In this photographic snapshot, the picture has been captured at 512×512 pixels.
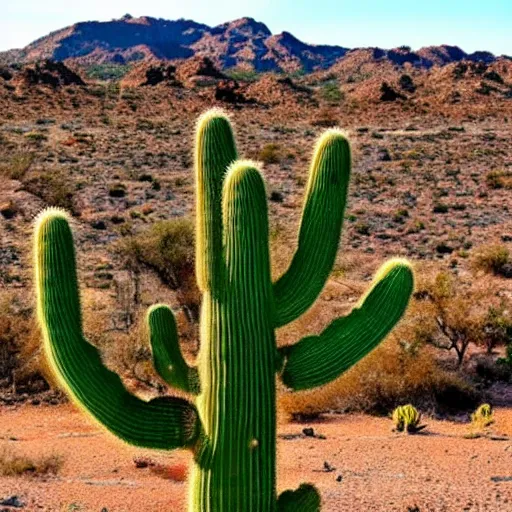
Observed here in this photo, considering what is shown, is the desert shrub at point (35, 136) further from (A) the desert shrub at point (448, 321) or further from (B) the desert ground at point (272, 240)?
(A) the desert shrub at point (448, 321)

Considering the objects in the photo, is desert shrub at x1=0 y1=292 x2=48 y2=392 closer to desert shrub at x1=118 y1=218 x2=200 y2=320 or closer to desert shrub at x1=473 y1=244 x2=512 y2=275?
desert shrub at x1=118 y1=218 x2=200 y2=320

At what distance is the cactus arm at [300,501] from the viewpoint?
16.1ft

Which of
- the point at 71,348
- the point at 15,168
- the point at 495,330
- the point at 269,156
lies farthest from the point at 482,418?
the point at 269,156

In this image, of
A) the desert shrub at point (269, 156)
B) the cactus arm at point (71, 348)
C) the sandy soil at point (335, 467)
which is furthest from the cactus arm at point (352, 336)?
the desert shrub at point (269, 156)

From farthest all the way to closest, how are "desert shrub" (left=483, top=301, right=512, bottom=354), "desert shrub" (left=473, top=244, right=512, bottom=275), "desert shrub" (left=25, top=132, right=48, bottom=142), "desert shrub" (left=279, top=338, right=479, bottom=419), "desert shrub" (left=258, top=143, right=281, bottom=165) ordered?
"desert shrub" (left=25, top=132, right=48, bottom=142), "desert shrub" (left=258, top=143, right=281, bottom=165), "desert shrub" (left=473, top=244, right=512, bottom=275), "desert shrub" (left=483, top=301, right=512, bottom=354), "desert shrub" (left=279, top=338, right=479, bottom=419)

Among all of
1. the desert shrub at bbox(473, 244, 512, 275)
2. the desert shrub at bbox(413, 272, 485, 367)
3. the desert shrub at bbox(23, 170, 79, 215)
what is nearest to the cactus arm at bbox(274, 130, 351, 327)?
the desert shrub at bbox(413, 272, 485, 367)

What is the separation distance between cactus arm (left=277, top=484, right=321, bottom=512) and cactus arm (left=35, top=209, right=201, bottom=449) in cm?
102

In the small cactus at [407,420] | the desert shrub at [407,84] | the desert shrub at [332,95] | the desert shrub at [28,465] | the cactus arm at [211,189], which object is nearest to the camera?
the cactus arm at [211,189]

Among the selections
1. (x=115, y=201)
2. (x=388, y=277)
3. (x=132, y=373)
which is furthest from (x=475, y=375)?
(x=115, y=201)

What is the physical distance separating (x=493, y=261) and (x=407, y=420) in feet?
36.8

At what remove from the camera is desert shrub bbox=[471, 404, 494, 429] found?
34.4 feet

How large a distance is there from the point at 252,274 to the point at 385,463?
210 inches

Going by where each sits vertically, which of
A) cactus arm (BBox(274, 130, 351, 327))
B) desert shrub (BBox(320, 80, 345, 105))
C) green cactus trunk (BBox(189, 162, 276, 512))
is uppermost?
desert shrub (BBox(320, 80, 345, 105))

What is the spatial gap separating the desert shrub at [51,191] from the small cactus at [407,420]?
17.3 meters
